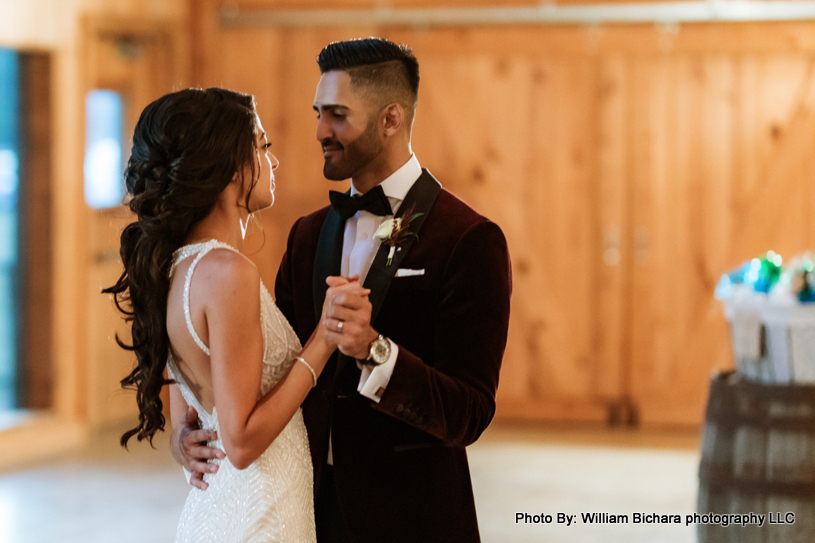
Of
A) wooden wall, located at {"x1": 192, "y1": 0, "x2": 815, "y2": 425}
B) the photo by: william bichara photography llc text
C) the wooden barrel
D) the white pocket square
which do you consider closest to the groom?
the white pocket square

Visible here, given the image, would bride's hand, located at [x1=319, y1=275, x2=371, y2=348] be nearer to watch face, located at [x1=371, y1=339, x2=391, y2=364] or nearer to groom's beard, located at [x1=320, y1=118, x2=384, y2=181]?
watch face, located at [x1=371, y1=339, x2=391, y2=364]

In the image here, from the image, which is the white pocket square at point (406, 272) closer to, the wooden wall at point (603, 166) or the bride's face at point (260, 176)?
the bride's face at point (260, 176)

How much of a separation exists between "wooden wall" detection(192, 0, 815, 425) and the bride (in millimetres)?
4511

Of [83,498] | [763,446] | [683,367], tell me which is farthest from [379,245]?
[683,367]

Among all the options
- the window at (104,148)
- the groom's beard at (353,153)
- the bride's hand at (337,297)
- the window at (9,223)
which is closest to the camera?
the bride's hand at (337,297)

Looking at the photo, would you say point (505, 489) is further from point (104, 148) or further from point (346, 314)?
point (104, 148)

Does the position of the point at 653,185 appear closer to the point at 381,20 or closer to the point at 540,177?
the point at 540,177

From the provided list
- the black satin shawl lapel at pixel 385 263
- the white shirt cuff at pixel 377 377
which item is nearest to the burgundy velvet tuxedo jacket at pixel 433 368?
the black satin shawl lapel at pixel 385 263

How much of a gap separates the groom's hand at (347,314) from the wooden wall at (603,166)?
475 cm

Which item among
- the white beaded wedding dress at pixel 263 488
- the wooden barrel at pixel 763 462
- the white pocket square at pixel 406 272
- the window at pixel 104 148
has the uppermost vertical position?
the window at pixel 104 148

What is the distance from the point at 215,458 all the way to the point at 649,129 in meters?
5.09

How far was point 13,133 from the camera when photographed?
5402 millimetres

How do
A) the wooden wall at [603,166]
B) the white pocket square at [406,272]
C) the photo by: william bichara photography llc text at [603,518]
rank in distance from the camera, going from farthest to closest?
1. the wooden wall at [603,166]
2. the photo by: william bichara photography llc text at [603,518]
3. the white pocket square at [406,272]

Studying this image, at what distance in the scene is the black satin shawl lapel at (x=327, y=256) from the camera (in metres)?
1.74
